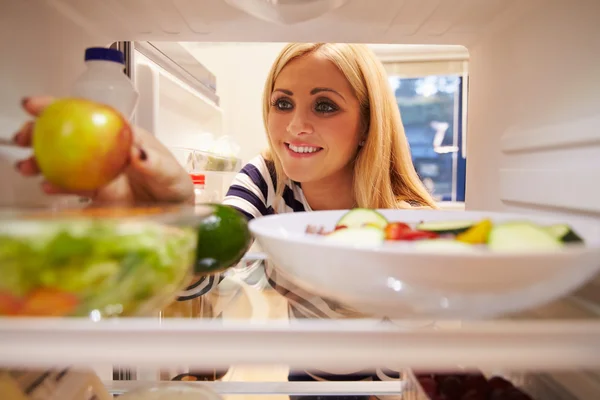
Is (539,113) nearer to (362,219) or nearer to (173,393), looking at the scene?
(362,219)

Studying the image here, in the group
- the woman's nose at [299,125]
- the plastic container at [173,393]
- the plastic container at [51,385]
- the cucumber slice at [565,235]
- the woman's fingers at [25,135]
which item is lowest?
the plastic container at [173,393]

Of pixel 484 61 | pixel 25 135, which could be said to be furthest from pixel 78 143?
pixel 484 61

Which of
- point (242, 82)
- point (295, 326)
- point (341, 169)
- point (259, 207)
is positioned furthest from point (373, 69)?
point (242, 82)

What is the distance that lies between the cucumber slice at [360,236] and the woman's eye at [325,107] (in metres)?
0.96

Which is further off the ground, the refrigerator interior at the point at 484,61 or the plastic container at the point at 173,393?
the refrigerator interior at the point at 484,61

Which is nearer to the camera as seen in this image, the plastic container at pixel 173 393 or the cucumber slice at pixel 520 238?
the cucumber slice at pixel 520 238

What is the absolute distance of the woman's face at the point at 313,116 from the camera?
137 cm

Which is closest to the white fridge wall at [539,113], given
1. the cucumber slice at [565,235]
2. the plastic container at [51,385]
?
the cucumber slice at [565,235]

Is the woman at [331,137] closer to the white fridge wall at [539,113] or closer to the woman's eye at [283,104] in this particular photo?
the woman's eye at [283,104]

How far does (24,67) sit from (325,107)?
0.92 m

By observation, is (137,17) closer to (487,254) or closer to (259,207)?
(487,254)

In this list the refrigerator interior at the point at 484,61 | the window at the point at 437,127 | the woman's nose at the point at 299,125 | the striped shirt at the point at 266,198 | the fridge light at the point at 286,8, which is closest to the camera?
the refrigerator interior at the point at 484,61

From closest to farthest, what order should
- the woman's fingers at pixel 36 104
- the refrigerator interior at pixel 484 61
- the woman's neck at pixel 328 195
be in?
the woman's fingers at pixel 36 104 → the refrigerator interior at pixel 484 61 → the woman's neck at pixel 328 195

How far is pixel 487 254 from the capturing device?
0.35 meters
